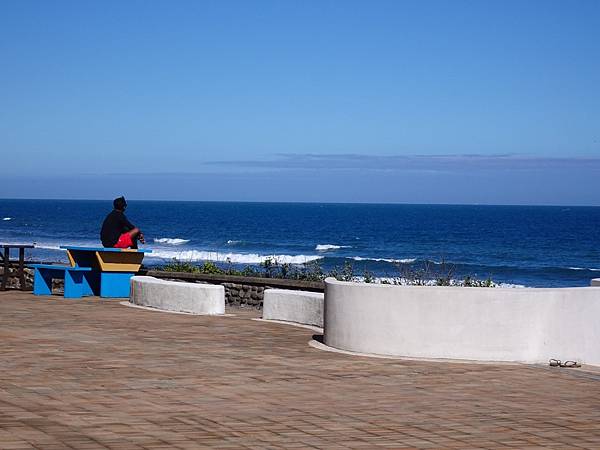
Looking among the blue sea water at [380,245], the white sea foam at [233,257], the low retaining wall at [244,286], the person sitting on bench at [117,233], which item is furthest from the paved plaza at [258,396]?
the white sea foam at [233,257]

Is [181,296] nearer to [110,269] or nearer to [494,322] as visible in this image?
[110,269]

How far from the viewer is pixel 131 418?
273 inches

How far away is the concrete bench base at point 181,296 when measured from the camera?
14203 millimetres

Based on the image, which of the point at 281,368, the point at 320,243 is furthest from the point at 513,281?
the point at 281,368

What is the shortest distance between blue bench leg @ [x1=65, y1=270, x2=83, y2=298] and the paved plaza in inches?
178

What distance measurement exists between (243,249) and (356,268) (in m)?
17.2

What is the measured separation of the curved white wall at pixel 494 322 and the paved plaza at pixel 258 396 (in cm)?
25

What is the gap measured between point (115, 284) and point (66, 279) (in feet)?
2.52

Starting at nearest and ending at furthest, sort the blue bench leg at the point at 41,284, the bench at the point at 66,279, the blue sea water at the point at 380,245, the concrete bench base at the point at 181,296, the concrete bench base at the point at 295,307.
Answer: the concrete bench base at the point at 295,307, the concrete bench base at the point at 181,296, the bench at the point at 66,279, the blue bench leg at the point at 41,284, the blue sea water at the point at 380,245

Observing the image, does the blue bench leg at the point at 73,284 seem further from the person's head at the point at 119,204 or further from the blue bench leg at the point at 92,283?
the person's head at the point at 119,204

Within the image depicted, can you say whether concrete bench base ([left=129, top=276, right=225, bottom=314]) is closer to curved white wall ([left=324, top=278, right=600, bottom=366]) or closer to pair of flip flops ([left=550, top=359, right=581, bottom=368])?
curved white wall ([left=324, top=278, right=600, bottom=366])

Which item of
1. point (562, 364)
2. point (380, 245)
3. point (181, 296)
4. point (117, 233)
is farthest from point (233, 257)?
point (562, 364)

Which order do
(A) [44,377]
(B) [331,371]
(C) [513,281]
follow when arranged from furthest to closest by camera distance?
(C) [513,281] → (B) [331,371] → (A) [44,377]

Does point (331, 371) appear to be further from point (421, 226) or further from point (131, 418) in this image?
point (421, 226)
